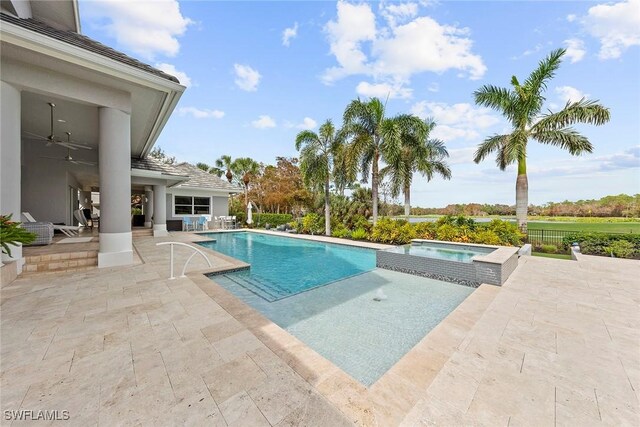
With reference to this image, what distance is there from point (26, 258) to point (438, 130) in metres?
19.4

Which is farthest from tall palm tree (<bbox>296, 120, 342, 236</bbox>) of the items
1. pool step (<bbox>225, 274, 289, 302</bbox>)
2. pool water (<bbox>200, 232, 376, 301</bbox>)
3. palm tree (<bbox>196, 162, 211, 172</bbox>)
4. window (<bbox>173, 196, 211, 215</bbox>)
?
palm tree (<bbox>196, 162, 211, 172</bbox>)

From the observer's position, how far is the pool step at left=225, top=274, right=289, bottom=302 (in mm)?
5707

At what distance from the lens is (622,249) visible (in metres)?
8.76

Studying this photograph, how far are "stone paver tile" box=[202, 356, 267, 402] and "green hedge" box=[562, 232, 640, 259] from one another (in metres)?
13.2

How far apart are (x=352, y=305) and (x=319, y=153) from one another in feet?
38.3

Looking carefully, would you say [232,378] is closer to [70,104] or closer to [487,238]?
[70,104]

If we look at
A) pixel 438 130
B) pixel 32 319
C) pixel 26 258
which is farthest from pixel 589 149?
pixel 26 258

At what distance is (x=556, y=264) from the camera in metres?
7.58

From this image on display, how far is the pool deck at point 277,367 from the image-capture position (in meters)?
1.98

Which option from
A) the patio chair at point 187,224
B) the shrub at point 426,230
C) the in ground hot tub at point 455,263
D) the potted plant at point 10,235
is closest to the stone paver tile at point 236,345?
the potted plant at point 10,235

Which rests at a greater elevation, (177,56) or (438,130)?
(177,56)

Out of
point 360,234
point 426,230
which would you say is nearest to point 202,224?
point 360,234

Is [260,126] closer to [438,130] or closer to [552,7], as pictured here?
[438,130]

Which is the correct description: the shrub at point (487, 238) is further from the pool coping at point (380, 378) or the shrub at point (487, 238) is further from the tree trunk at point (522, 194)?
the pool coping at point (380, 378)
